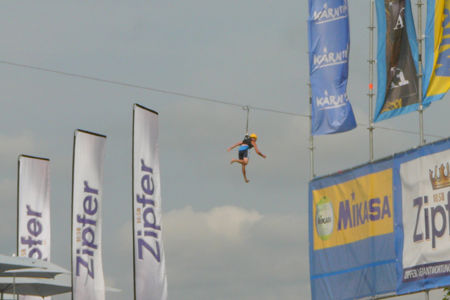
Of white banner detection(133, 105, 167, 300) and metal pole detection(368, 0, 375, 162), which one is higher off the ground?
metal pole detection(368, 0, 375, 162)

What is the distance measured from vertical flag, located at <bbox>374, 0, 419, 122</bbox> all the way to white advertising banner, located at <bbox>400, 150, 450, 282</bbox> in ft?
5.00

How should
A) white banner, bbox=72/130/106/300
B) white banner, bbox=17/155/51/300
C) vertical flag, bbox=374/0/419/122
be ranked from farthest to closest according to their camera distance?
1. white banner, bbox=17/155/51/300
2. white banner, bbox=72/130/106/300
3. vertical flag, bbox=374/0/419/122

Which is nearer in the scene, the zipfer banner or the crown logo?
the crown logo

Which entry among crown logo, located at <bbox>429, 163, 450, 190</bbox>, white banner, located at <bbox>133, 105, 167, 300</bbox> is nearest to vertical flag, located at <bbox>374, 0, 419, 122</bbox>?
crown logo, located at <bbox>429, 163, 450, 190</bbox>

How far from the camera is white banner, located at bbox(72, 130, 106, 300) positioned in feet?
111

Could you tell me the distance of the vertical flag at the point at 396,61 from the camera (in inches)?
1243

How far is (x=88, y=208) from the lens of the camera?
34375mm

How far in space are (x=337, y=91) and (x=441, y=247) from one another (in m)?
5.57

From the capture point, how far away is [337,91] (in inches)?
1323

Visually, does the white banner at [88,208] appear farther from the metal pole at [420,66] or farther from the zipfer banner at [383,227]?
the metal pole at [420,66]

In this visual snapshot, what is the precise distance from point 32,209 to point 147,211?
6.21 meters

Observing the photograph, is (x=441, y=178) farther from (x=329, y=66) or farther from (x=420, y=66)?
(x=329, y=66)

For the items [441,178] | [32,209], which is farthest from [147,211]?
[441,178]

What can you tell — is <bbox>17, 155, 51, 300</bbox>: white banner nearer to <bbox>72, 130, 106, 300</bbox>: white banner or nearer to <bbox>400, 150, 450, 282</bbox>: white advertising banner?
<bbox>72, 130, 106, 300</bbox>: white banner
